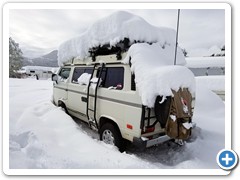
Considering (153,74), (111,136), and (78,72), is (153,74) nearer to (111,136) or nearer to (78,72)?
(111,136)

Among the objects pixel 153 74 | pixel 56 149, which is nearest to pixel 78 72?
pixel 56 149

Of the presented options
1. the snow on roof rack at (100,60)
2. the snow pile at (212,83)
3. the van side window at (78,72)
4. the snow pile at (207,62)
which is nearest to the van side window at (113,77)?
the snow on roof rack at (100,60)

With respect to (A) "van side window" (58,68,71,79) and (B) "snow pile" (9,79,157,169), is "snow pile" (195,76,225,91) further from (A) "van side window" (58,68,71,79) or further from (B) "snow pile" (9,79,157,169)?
(B) "snow pile" (9,79,157,169)

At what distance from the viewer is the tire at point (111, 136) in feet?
12.1

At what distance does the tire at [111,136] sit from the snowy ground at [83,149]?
0.12 meters

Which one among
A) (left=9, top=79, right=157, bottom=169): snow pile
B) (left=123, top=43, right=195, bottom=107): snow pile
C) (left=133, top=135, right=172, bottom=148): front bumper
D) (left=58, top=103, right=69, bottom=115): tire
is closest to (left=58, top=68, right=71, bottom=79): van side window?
(left=58, top=103, right=69, bottom=115): tire

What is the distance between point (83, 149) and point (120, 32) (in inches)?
91.9

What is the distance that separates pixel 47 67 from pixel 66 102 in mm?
50885

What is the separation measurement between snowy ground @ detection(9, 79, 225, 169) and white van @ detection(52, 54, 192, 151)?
373mm
